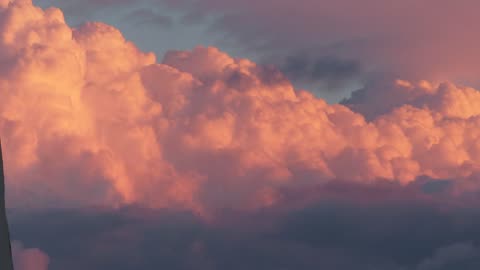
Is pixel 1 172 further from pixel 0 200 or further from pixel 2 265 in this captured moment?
pixel 2 265

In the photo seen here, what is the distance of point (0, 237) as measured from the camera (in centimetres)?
1886

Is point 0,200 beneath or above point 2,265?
above

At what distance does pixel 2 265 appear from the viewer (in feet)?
60.1

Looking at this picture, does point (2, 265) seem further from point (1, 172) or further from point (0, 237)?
point (1, 172)

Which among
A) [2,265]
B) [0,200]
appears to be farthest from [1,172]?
[2,265]

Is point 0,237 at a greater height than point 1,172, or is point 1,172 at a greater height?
point 1,172

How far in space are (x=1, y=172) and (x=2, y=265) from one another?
2.90m

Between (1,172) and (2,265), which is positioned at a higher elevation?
(1,172)

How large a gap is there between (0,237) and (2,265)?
0.96 m

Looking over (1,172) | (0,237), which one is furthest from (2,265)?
(1,172)

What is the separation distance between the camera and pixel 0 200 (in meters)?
18.6

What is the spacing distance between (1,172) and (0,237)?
2.02 metres
